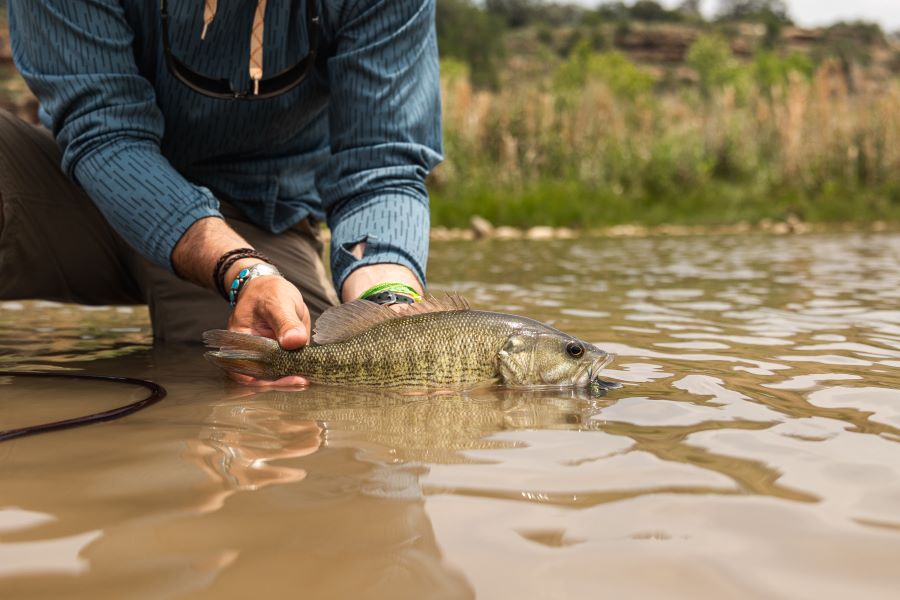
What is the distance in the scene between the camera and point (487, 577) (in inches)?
46.8

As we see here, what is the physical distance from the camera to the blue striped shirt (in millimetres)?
2832

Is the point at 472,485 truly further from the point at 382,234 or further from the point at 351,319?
the point at 382,234

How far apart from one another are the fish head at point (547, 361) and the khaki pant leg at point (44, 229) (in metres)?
1.79

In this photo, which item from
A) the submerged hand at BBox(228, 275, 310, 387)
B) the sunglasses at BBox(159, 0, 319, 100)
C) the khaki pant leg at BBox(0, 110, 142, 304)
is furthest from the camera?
the khaki pant leg at BBox(0, 110, 142, 304)

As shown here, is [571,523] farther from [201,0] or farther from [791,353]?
[201,0]

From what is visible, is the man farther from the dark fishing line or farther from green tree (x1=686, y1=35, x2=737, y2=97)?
green tree (x1=686, y1=35, x2=737, y2=97)

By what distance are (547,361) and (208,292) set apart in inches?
58.5

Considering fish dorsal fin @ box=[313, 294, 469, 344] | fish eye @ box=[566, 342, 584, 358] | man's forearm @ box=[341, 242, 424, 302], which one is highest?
man's forearm @ box=[341, 242, 424, 302]

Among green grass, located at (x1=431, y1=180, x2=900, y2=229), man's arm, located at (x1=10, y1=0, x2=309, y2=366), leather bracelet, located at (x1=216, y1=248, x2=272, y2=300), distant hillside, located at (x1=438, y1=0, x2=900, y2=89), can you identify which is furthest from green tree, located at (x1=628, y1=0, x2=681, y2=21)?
leather bracelet, located at (x1=216, y1=248, x2=272, y2=300)

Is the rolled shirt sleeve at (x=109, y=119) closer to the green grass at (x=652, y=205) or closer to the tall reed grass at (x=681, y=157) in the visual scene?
the green grass at (x=652, y=205)

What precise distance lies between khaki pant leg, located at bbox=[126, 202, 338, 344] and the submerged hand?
0.72 meters

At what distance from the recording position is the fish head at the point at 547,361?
2391 millimetres

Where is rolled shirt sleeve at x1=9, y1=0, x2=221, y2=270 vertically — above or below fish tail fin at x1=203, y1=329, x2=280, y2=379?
above

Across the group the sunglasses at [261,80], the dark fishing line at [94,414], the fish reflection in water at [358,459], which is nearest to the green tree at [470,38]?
the sunglasses at [261,80]
